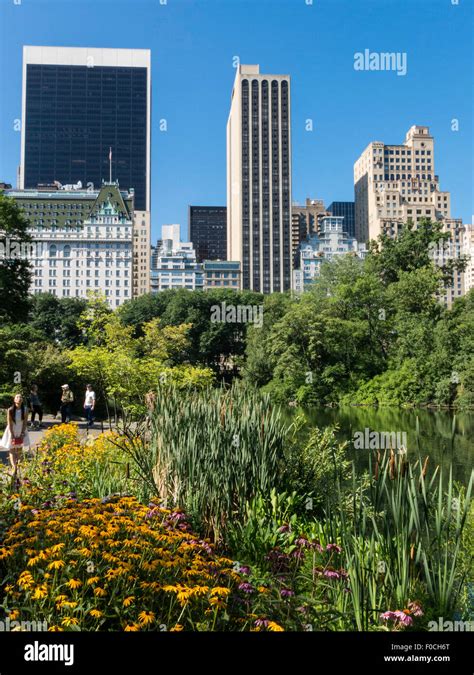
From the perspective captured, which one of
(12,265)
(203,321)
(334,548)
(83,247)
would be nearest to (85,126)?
(83,247)

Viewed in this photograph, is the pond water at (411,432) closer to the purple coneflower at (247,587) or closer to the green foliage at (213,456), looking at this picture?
the green foliage at (213,456)

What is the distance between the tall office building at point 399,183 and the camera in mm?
83438

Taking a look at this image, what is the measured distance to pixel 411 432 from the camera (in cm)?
1870

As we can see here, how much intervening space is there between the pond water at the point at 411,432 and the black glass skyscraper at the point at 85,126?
99.2 metres

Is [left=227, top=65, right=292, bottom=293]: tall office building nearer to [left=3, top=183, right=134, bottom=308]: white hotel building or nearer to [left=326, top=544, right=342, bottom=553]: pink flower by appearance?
[left=3, top=183, right=134, bottom=308]: white hotel building

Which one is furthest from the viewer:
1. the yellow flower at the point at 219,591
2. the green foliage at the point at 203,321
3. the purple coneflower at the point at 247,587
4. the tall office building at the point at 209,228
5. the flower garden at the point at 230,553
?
the tall office building at the point at 209,228

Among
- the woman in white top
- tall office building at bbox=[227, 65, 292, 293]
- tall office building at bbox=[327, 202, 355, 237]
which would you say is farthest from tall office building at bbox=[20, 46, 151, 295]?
the woman in white top

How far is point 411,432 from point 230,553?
609 inches

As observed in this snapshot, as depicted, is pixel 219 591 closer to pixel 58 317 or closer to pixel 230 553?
pixel 230 553

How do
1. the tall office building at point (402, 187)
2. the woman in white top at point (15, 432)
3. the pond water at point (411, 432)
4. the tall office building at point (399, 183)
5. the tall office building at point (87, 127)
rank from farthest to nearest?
the tall office building at point (87, 127) → the tall office building at point (399, 183) → the tall office building at point (402, 187) → the pond water at point (411, 432) → the woman in white top at point (15, 432)

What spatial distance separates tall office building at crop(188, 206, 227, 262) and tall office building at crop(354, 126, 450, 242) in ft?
209

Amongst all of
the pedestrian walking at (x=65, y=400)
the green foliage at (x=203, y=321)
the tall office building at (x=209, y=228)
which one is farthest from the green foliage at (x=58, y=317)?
the tall office building at (x=209, y=228)
